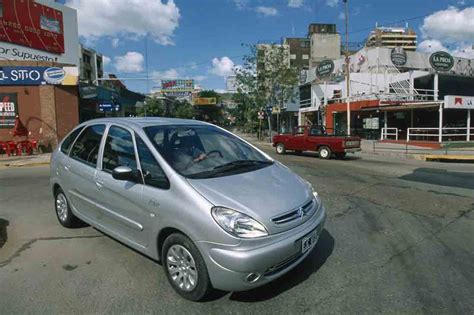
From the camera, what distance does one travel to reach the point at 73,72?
19.9 metres

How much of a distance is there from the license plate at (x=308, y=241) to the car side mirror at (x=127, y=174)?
5.90 ft

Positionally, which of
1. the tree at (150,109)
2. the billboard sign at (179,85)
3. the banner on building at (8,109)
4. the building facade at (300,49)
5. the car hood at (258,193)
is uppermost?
the building facade at (300,49)

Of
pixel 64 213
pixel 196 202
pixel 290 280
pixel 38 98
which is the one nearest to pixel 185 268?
pixel 196 202

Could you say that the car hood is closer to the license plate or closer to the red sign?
the license plate

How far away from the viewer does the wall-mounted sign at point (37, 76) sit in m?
19.0

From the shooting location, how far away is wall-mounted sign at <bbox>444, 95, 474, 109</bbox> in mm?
23375

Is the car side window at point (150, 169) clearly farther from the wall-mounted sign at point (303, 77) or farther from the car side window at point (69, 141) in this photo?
the wall-mounted sign at point (303, 77)

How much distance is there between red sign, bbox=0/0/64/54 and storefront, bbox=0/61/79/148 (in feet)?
17.8

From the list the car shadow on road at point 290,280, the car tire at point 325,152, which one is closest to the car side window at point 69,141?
the car shadow on road at point 290,280

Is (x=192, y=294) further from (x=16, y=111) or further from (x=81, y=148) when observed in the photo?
(x=16, y=111)

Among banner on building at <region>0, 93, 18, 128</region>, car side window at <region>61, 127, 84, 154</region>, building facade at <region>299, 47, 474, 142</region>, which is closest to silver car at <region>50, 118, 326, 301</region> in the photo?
car side window at <region>61, 127, 84, 154</region>

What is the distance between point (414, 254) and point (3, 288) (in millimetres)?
4692

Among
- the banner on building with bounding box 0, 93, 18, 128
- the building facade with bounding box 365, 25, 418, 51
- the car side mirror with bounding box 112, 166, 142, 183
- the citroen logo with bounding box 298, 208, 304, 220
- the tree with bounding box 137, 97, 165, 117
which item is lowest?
the citroen logo with bounding box 298, 208, 304, 220

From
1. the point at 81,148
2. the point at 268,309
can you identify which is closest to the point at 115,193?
the point at 81,148
